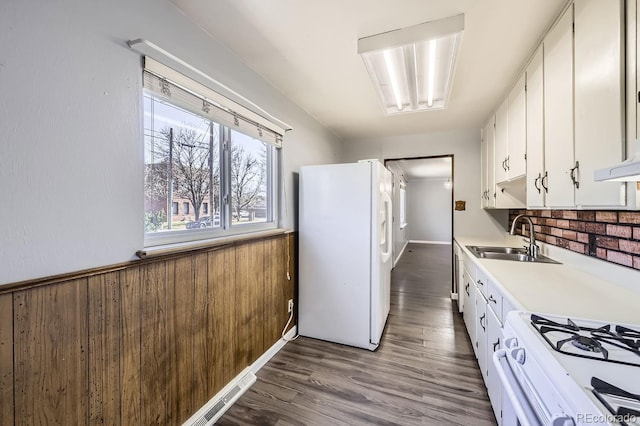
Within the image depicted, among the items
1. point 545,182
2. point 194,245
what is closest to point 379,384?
point 194,245

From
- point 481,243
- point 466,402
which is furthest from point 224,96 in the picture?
point 481,243

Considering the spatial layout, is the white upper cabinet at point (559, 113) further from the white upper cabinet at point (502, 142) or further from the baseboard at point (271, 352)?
the baseboard at point (271, 352)

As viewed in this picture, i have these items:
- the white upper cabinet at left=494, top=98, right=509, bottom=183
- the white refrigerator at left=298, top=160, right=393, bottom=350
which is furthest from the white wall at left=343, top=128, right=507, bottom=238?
the white refrigerator at left=298, top=160, right=393, bottom=350

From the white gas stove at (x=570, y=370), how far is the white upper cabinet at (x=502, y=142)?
1.84 m

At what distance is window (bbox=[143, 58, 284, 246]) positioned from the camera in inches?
54.1

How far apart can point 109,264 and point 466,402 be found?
2.24 m

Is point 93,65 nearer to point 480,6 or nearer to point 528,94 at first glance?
point 480,6

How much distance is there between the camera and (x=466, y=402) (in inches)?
67.3

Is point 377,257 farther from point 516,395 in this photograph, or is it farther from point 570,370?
point 570,370

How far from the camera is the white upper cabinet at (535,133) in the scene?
5.43ft

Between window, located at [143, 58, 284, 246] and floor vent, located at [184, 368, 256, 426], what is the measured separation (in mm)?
1061

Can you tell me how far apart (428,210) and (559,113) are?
8148 mm

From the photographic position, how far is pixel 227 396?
173cm

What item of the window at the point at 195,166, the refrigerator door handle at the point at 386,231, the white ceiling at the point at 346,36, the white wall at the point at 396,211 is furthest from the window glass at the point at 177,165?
the white wall at the point at 396,211
